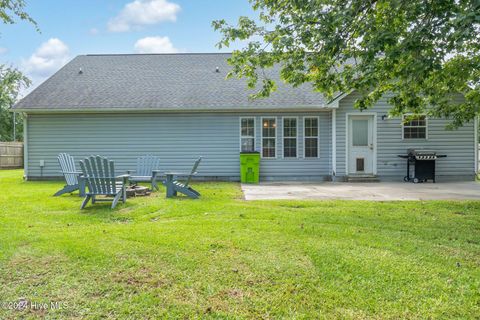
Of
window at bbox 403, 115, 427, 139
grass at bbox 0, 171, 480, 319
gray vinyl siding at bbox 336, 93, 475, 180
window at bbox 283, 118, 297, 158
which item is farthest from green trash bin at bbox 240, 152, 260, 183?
grass at bbox 0, 171, 480, 319

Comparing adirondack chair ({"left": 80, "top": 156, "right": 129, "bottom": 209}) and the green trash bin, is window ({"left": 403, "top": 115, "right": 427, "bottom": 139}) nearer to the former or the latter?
the green trash bin

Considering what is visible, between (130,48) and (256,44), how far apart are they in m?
17.3

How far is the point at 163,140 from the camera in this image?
40.2ft

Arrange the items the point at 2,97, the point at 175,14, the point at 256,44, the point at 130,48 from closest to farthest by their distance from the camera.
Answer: the point at 256,44 → the point at 175,14 → the point at 130,48 → the point at 2,97

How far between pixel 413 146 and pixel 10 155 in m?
22.4

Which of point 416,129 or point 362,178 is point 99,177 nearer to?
point 362,178

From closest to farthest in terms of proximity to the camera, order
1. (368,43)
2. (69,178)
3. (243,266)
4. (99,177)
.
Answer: (243,266) → (368,43) → (99,177) → (69,178)

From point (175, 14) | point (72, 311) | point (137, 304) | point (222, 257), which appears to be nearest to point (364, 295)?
point (222, 257)

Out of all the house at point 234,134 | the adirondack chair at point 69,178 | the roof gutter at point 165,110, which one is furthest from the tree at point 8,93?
the adirondack chair at point 69,178

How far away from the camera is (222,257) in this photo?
3.50 metres

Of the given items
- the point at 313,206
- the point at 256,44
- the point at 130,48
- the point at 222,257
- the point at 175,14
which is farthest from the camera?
the point at 130,48

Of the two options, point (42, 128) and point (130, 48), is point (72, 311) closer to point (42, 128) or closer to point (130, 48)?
point (42, 128)

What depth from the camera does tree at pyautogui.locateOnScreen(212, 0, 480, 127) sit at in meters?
4.48

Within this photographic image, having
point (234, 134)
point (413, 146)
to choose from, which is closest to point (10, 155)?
point (234, 134)
